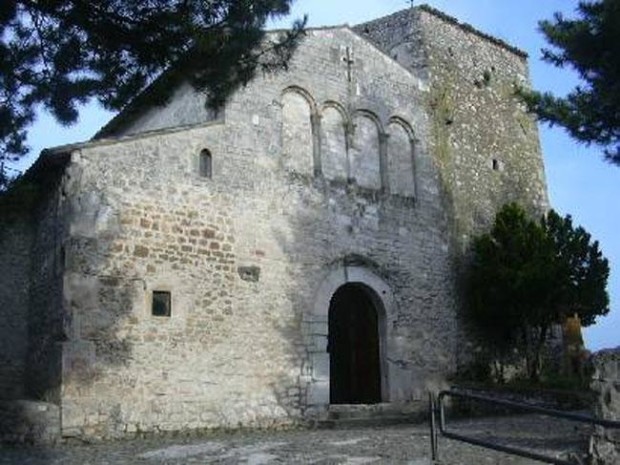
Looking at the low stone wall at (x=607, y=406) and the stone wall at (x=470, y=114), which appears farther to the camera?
the stone wall at (x=470, y=114)

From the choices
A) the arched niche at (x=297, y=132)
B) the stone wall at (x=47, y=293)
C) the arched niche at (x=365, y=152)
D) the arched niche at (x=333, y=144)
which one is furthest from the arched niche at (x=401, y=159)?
the stone wall at (x=47, y=293)

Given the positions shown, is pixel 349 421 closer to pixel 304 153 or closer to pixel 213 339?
pixel 213 339

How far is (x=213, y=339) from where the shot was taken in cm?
1076

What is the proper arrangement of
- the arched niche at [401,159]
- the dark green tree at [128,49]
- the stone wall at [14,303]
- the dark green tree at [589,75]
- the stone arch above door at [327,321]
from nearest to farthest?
the dark green tree at [128,49], the dark green tree at [589,75], the stone wall at [14,303], the stone arch above door at [327,321], the arched niche at [401,159]

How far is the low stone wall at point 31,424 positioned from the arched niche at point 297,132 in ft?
18.1

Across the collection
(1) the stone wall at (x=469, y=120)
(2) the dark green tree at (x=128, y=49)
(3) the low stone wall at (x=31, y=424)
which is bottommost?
(3) the low stone wall at (x=31, y=424)

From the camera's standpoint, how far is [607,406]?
22.3ft

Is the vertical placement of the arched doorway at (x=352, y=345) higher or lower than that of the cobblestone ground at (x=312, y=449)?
higher

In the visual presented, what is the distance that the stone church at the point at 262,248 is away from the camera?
10047 millimetres

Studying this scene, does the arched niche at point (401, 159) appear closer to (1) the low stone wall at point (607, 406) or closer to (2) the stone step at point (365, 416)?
(2) the stone step at point (365, 416)

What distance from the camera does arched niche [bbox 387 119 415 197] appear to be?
13914 millimetres

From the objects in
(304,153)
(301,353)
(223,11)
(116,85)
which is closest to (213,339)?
(301,353)

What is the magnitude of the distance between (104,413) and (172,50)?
5207 mm

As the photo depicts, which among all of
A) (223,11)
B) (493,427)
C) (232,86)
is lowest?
(493,427)
